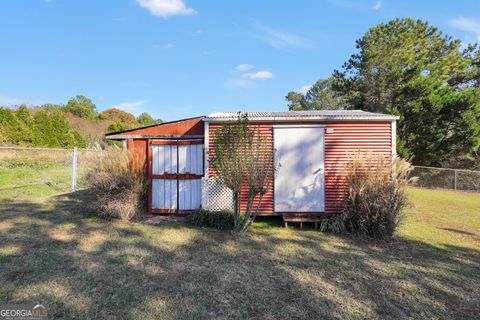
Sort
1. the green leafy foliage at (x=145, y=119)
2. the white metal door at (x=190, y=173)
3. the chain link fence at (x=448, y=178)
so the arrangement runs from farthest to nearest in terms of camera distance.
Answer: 1. the green leafy foliage at (x=145, y=119)
2. the chain link fence at (x=448, y=178)
3. the white metal door at (x=190, y=173)

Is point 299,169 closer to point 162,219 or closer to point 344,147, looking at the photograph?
point 344,147

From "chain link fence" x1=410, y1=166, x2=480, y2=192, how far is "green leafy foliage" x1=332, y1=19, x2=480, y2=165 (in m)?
0.94

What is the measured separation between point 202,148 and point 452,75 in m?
20.5

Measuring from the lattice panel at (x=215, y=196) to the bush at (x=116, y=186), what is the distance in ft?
5.10

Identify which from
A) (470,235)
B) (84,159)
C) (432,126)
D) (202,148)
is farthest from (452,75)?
(84,159)

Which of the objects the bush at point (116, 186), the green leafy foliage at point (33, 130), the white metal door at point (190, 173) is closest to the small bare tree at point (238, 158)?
the white metal door at point (190, 173)

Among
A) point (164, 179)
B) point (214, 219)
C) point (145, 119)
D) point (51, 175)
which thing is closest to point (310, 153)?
point (214, 219)

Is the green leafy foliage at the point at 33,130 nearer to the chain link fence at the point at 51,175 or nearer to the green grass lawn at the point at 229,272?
the chain link fence at the point at 51,175

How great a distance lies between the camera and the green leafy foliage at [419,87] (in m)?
14.4

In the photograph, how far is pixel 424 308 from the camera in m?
2.89

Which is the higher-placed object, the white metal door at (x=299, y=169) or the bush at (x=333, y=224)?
the white metal door at (x=299, y=169)

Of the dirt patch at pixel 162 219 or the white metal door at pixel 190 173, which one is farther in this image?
the white metal door at pixel 190 173

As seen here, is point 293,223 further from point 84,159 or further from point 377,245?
point 84,159

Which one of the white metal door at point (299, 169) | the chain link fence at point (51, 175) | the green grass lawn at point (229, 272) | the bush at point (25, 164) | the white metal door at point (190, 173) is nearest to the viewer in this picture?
the green grass lawn at point (229, 272)
